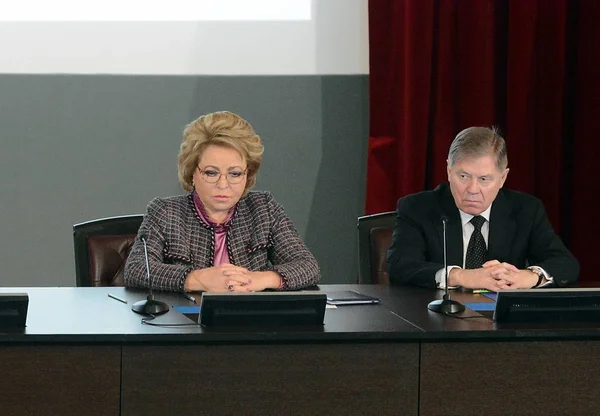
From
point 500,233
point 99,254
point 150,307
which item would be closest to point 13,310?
point 150,307

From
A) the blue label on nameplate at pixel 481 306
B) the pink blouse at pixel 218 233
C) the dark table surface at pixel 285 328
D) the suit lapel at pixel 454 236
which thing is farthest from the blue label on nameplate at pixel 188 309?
the suit lapel at pixel 454 236

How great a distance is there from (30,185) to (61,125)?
30 centimetres

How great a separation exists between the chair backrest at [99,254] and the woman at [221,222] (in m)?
0.12

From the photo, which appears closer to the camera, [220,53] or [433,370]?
[433,370]

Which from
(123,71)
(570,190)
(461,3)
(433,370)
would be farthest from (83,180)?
(433,370)

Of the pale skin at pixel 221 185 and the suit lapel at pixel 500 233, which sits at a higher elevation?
the pale skin at pixel 221 185

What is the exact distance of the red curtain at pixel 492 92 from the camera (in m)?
4.21

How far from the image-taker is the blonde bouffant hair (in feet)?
→ 9.82

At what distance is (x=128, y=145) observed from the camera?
422 cm

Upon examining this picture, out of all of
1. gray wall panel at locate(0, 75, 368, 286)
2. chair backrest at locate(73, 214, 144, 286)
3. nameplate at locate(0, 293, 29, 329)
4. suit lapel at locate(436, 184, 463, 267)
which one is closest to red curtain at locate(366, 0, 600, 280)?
gray wall panel at locate(0, 75, 368, 286)

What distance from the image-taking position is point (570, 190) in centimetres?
437

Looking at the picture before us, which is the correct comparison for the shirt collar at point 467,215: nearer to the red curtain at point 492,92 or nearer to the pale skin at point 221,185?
the pale skin at point 221,185

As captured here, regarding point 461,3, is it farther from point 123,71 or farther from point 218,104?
point 123,71

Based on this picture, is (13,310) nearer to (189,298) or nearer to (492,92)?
(189,298)
